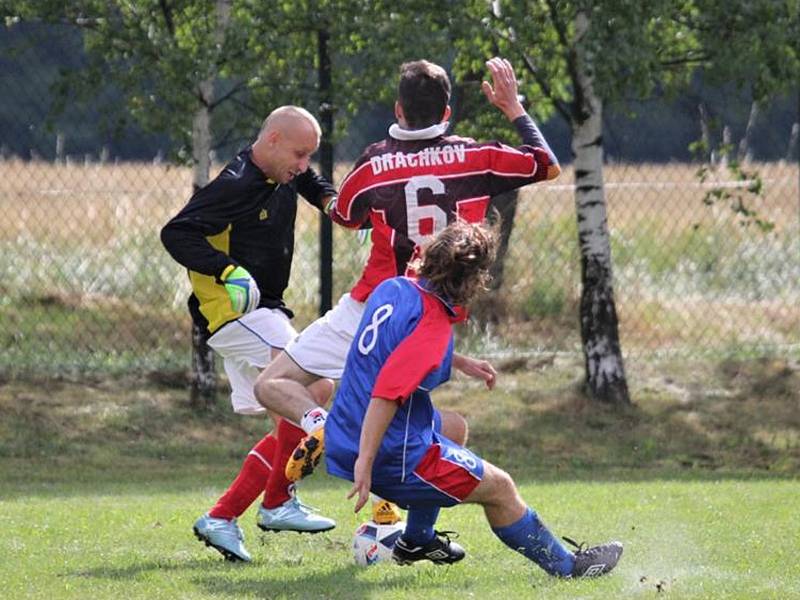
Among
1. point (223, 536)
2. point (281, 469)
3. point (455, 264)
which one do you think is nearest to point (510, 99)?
point (455, 264)

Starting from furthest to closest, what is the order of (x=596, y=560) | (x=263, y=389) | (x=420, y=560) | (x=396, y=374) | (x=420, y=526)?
1. (x=263, y=389)
2. (x=420, y=560)
3. (x=420, y=526)
4. (x=596, y=560)
5. (x=396, y=374)

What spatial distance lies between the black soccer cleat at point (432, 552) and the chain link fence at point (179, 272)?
22.4 feet

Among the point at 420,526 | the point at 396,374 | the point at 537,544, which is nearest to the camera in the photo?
the point at 396,374

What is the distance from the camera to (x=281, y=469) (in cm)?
748

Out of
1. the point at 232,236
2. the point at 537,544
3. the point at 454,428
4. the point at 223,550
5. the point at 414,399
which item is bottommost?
the point at 223,550

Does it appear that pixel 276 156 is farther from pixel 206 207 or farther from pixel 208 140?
pixel 208 140

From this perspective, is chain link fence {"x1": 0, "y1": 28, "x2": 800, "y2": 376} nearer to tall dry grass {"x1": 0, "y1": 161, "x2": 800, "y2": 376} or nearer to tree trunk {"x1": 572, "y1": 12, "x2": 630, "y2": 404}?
tall dry grass {"x1": 0, "y1": 161, "x2": 800, "y2": 376}

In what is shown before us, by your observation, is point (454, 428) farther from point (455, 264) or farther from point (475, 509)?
point (475, 509)

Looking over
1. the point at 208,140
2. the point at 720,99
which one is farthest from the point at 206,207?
the point at 720,99

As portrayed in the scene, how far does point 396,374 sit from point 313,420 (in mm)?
951

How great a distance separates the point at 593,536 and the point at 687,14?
550 cm

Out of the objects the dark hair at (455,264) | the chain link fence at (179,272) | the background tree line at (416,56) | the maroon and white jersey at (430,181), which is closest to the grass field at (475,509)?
the chain link fence at (179,272)

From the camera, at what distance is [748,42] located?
11.7 meters

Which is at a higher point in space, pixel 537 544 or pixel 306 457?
pixel 306 457
